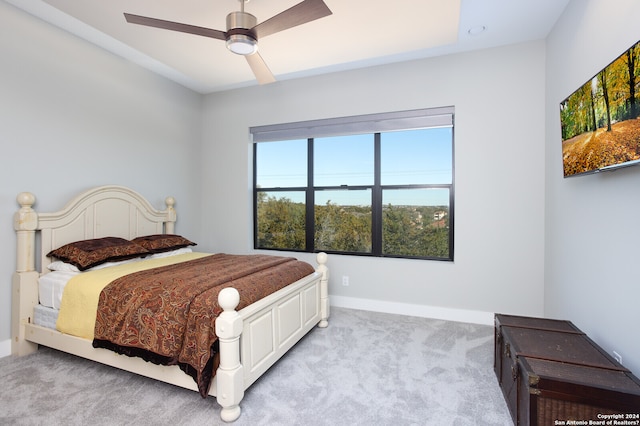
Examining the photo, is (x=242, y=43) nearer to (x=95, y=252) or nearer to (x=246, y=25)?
(x=246, y=25)

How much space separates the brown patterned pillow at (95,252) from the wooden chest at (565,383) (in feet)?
10.2

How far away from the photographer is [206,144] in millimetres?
4438

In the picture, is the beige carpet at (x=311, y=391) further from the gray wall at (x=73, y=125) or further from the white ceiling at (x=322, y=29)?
the white ceiling at (x=322, y=29)

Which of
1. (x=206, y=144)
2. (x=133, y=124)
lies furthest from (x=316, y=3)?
(x=206, y=144)

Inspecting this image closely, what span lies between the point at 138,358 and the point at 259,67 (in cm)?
226

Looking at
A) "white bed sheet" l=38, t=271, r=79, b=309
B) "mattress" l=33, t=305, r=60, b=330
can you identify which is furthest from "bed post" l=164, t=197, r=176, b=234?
"mattress" l=33, t=305, r=60, b=330

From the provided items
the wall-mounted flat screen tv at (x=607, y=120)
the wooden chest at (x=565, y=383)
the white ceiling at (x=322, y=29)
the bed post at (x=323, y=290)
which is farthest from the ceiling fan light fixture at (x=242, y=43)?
the wooden chest at (x=565, y=383)

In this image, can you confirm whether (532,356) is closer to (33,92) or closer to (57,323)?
(57,323)

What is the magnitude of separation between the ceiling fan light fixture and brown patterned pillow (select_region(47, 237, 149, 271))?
2.05 metres

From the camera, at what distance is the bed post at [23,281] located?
2455 millimetres

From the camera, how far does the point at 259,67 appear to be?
2420 mm

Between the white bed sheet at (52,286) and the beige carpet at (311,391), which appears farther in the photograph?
the white bed sheet at (52,286)

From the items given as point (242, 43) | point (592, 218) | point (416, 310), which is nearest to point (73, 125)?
point (242, 43)

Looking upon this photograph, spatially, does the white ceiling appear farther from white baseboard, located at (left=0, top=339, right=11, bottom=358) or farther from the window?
white baseboard, located at (left=0, top=339, right=11, bottom=358)
